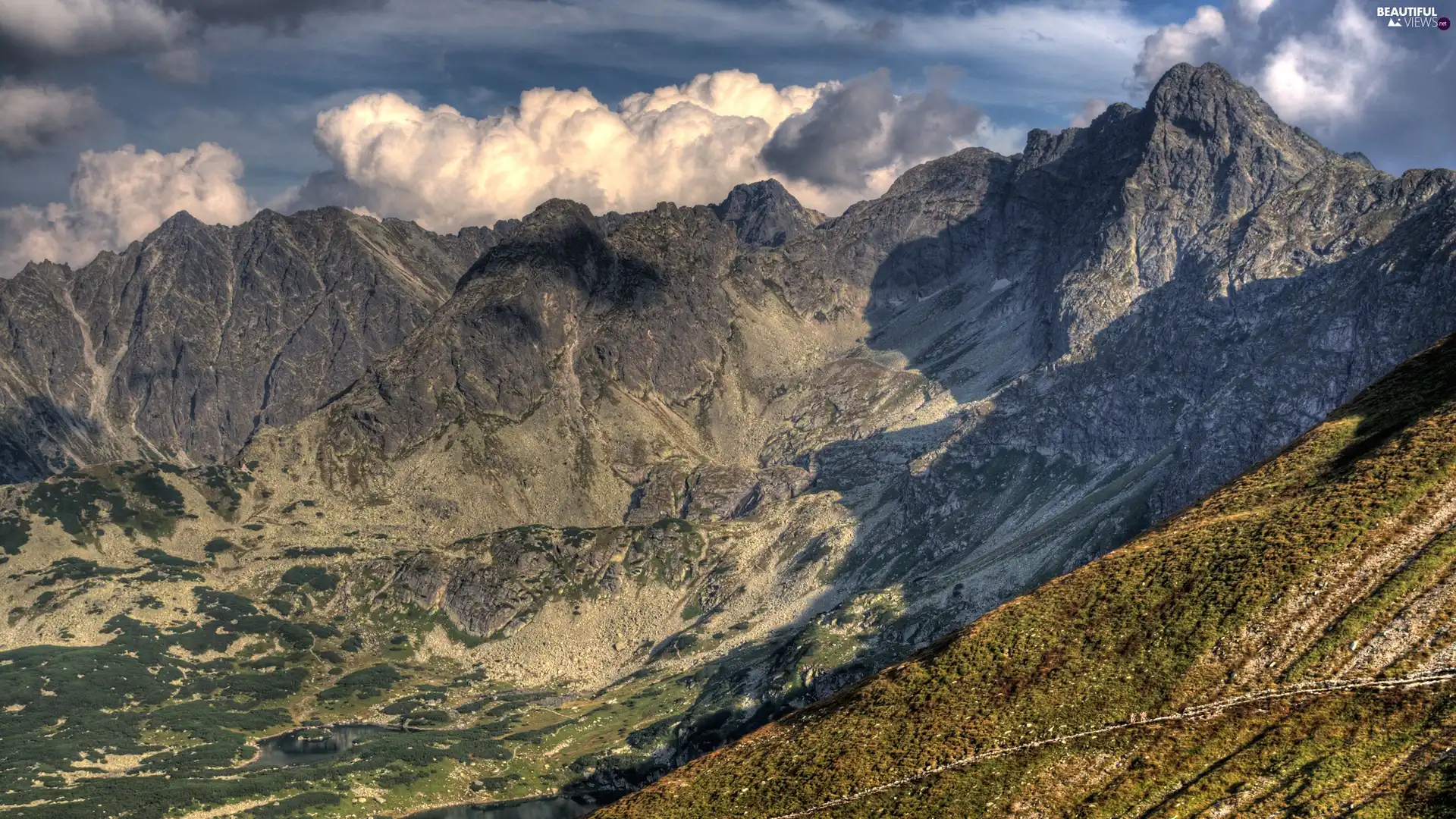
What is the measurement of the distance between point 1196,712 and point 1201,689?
2.00m

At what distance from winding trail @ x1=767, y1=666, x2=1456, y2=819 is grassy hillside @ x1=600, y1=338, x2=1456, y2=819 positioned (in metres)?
0.11

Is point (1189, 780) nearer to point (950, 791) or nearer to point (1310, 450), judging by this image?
point (950, 791)

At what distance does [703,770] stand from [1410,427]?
60120 mm

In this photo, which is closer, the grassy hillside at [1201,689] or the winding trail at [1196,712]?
the grassy hillside at [1201,689]

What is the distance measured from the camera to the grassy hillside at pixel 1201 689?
2445 inches

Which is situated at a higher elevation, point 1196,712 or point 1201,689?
point 1201,689

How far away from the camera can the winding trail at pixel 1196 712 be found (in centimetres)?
6406

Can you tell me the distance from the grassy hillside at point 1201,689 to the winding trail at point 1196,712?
115mm

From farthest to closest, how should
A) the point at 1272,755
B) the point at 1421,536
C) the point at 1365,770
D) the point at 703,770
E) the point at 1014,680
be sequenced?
1. the point at 703,770
2. the point at 1014,680
3. the point at 1421,536
4. the point at 1272,755
5. the point at 1365,770

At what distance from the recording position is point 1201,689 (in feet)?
231

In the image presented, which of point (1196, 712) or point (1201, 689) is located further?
point (1201, 689)

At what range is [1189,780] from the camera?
6359 centimetres

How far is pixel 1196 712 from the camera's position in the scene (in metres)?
68.9

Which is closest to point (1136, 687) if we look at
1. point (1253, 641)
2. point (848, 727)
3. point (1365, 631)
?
point (1253, 641)
